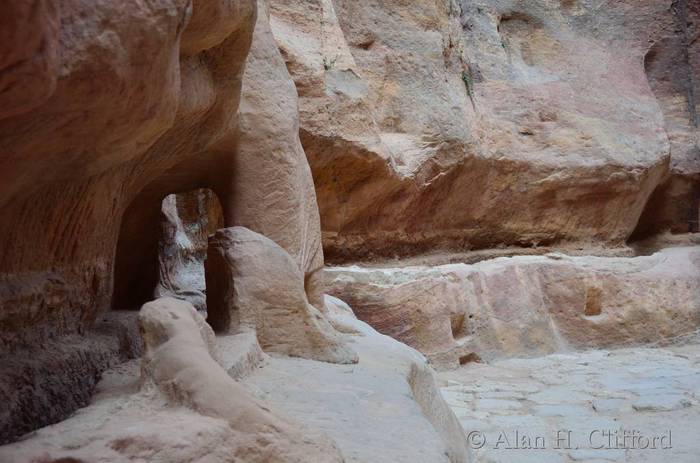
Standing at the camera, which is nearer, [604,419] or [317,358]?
[317,358]

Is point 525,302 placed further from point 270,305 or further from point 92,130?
point 92,130

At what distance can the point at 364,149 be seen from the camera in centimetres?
590

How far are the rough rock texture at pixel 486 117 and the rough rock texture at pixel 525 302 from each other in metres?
0.88

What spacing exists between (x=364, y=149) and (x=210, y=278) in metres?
3.20

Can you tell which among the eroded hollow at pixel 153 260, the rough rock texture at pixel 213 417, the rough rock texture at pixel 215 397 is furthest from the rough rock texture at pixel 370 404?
the eroded hollow at pixel 153 260

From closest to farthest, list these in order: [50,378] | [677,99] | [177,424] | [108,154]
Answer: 1. [177,424]
2. [108,154]
3. [50,378]
4. [677,99]

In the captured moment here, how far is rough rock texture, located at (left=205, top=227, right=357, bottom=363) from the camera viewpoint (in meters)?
2.63

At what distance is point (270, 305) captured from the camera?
266 centimetres

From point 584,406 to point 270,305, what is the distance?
2.48m

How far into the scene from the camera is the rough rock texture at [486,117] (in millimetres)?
5883

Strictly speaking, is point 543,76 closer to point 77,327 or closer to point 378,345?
point 378,345

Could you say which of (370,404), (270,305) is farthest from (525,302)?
(370,404)

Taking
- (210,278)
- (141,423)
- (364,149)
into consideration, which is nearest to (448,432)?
(210,278)

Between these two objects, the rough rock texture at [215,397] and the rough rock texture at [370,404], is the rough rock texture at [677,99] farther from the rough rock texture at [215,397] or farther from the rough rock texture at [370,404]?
the rough rock texture at [215,397]
